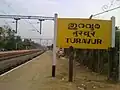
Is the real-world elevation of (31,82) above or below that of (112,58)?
below

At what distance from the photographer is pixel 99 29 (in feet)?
59.6

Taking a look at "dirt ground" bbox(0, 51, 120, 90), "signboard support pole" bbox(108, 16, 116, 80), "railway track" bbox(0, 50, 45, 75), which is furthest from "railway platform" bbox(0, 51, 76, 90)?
"railway track" bbox(0, 50, 45, 75)

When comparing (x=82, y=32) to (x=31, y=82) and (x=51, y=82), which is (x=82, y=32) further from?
(x=31, y=82)

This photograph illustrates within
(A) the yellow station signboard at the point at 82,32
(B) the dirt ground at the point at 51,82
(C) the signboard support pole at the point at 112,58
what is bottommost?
(B) the dirt ground at the point at 51,82

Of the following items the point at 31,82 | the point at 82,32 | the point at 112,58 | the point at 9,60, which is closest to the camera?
the point at 31,82

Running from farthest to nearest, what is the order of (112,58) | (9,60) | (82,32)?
(9,60) → (82,32) → (112,58)

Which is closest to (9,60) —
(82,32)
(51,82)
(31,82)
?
(82,32)

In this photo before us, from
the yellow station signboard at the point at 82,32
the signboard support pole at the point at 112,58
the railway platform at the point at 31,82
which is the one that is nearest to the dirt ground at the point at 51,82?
the railway platform at the point at 31,82

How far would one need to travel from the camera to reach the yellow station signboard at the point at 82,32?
18062 mm

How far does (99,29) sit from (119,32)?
4354 millimetres

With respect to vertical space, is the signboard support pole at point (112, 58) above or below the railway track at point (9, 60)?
above

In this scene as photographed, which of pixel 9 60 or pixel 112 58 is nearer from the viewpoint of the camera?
pixel 112 58

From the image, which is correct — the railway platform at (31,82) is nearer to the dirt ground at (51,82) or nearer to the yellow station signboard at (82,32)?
the dirt ground at (51,82)

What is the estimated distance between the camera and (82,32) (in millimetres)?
18078
